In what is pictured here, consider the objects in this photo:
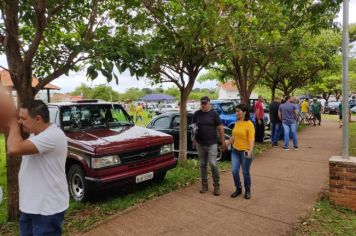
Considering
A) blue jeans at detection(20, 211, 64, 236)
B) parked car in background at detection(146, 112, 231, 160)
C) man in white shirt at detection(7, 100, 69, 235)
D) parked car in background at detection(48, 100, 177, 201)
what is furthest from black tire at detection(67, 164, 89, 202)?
parked car in background at detection(146, 112, 231, 160)

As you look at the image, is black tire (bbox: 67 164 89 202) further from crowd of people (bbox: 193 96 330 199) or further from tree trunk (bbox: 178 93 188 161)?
tree trunk (bbox: 178 93 188 161)

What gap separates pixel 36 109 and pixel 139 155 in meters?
3.13

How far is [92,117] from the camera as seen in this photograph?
689 centimetres

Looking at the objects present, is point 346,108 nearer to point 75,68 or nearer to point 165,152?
point 165,152

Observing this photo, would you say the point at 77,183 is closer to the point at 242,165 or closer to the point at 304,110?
the point at 242,165

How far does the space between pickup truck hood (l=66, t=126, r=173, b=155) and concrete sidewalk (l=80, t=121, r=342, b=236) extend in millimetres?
1022

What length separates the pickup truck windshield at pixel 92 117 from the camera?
656 centimetres

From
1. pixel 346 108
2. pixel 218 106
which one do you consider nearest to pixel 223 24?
pixel 346 108

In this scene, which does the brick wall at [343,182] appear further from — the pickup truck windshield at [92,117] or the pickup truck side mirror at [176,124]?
the pickup truck side mirror at [176,124]

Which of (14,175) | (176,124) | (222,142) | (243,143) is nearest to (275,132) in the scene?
(176,124)

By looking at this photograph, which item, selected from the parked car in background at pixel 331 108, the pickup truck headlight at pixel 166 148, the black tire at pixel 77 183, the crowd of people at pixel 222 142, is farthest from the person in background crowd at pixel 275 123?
the parked car in background at pixel 331 108

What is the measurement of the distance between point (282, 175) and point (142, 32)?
183 inches

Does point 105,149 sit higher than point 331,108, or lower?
higher

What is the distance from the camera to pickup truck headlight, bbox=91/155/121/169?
17.7ft
